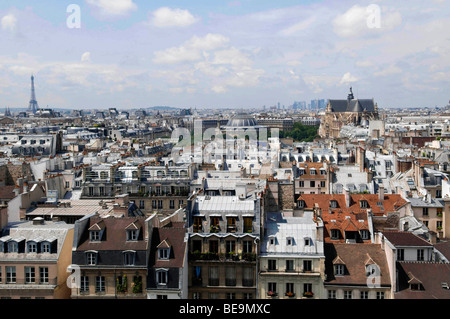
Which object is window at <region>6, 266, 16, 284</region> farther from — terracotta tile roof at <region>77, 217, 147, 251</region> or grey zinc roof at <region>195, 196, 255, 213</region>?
grey zinc roof at <region>195, 196, 255, 213</region>

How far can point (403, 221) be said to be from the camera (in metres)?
33.8

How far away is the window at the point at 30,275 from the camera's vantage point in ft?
77.5

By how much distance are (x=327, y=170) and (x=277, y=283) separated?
26.4 metres

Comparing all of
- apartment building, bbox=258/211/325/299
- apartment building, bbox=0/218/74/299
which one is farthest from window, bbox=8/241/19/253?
apartment building, bbox=258/211/325/299

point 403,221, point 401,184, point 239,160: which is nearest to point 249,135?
point 239,160

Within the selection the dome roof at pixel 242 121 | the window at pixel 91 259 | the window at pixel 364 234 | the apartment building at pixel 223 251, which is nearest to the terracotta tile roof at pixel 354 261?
the apartment building at pixel 223 251

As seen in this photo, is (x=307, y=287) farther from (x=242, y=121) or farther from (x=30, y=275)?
(x=242, y=121)

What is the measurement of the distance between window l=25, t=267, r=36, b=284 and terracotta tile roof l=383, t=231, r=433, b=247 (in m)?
17.1

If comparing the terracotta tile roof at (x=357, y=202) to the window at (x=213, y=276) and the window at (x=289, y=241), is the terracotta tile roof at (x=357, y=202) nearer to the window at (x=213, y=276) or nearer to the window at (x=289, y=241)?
the window at (x=289, y=241)

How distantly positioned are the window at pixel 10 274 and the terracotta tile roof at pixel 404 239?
17970mm

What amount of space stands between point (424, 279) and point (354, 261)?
120 inches

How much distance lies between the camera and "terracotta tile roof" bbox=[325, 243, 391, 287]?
23.5 m
